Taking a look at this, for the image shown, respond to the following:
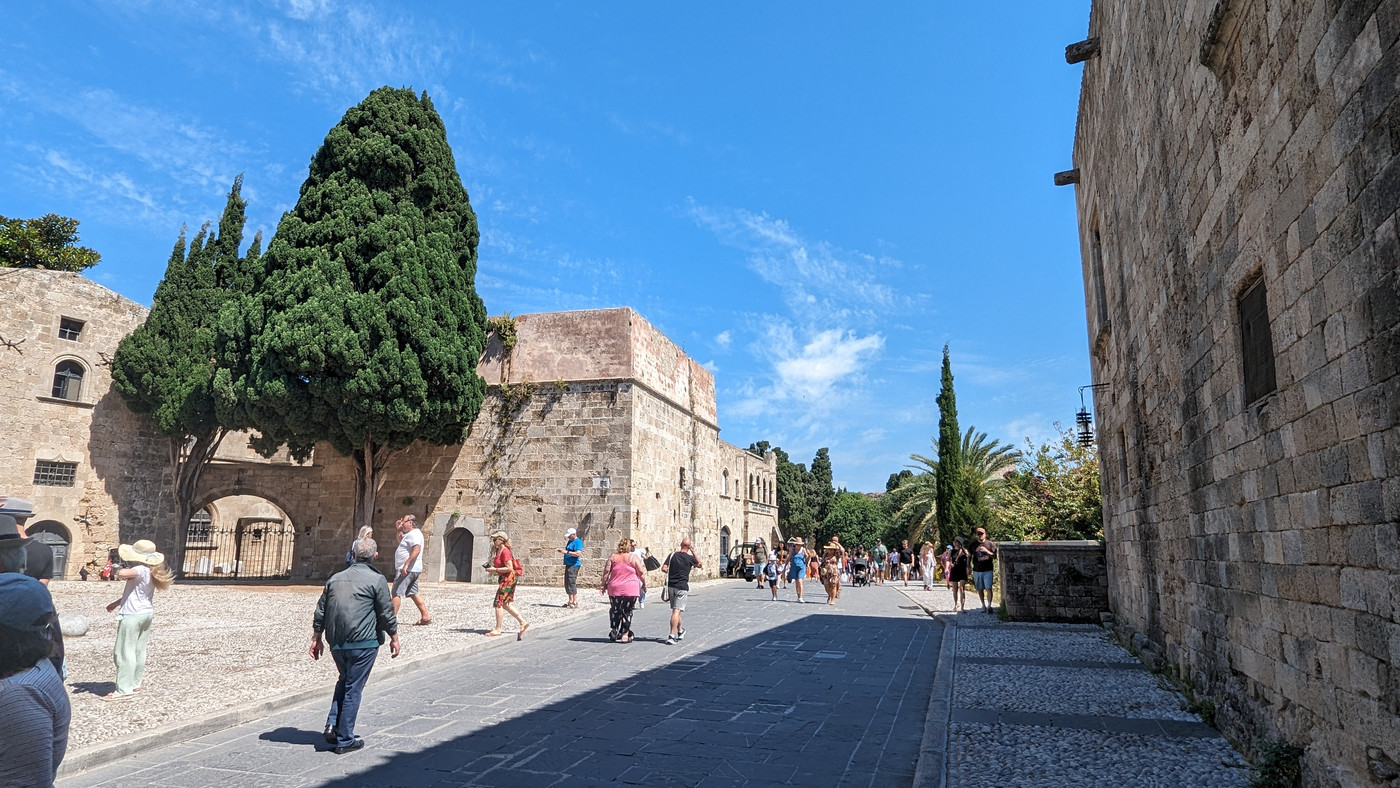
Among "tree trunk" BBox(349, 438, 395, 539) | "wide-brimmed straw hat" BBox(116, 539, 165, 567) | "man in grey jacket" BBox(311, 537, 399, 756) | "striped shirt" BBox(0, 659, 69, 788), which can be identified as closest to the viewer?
"striped shirt" BBox(0, 659, 69, 788)

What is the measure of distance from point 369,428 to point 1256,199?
16865mm

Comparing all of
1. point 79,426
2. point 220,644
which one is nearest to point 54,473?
point 79,426

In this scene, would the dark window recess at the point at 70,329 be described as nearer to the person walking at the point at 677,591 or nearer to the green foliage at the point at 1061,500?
the person walking at the point at 677,591

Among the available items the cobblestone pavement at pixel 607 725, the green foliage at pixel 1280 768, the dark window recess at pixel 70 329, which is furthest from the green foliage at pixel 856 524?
the green foliage at pixel 1280 768

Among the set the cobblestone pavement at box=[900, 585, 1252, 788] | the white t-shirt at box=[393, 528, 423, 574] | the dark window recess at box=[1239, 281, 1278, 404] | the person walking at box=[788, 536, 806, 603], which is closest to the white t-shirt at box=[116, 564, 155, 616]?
the white t-shirt at box=[393, 528, 423, 574]

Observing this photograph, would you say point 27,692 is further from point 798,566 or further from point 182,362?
point 182,362

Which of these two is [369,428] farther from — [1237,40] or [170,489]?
[1237,40]

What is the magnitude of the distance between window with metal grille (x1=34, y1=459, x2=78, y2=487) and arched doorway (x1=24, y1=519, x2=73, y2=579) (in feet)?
3.12

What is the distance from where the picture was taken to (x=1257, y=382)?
467 cm

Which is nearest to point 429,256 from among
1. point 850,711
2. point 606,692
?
point 606,692

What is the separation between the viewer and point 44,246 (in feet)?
80.0

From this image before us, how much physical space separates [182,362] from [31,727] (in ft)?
70.7

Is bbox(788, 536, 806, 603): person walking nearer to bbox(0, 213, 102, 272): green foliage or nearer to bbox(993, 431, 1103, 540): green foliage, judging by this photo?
bbox(993, 431, 1103, 540): green foliage

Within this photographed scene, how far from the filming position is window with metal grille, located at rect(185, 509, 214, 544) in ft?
89.5
